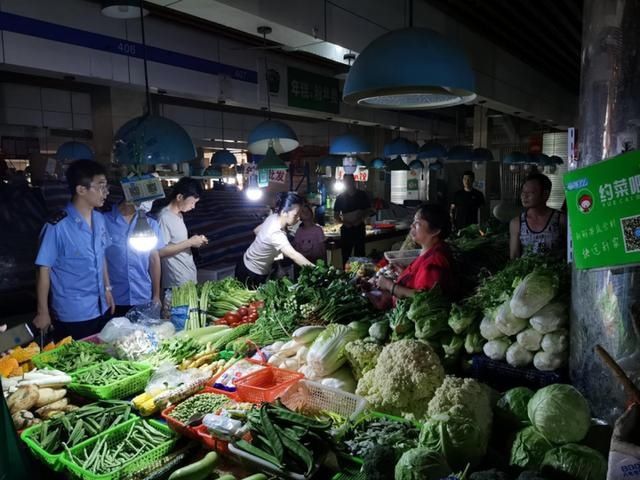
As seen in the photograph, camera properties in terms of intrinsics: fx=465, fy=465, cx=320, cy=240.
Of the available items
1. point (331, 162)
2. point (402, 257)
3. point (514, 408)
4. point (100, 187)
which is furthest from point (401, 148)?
point (514, 408)

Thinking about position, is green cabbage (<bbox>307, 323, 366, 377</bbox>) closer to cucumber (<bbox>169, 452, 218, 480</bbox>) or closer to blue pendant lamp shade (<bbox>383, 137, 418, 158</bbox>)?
cucumber (<bbox>169, 452, 218, 480</bbox>)

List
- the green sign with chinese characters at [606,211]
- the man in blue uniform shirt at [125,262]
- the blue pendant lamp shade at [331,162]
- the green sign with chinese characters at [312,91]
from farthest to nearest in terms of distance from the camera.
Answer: the blue pendant lamp shade at [331,162], the green sign with chinese characters at [312,91], the man in blue uniform shirt at [125,262], the green sign with chinese characters at [606,211]

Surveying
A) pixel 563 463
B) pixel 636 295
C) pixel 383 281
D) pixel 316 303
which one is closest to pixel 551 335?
pixel 636 295

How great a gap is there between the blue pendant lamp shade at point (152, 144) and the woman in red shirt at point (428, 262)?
1.70 meters

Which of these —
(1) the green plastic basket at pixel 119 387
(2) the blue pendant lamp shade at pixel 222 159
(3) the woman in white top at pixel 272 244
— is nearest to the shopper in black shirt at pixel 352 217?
(2) the blue pendant lamp shade at pixel 222 159

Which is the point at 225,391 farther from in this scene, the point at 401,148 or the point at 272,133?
the point at 401,148

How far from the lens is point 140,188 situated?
3.12m

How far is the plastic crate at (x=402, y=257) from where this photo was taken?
14.5 feet

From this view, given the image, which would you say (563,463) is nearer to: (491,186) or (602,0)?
(602,0)

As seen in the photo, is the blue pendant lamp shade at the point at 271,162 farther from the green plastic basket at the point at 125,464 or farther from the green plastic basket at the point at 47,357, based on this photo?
the green plastic basket at the point at 125,464

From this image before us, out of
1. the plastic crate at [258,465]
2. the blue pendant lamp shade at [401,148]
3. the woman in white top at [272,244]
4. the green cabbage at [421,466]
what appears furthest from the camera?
the blue pendant lamp shade at [401,148]

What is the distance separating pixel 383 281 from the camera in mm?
3471

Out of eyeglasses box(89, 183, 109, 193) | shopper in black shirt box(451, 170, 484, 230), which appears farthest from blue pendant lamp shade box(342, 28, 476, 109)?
shopper in black shirt box(451, 170, 484, 230)

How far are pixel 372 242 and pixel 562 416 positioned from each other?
8.92 meters
